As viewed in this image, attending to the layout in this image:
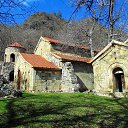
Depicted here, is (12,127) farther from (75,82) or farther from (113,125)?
(75,82)

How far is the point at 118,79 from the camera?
18.1 meters

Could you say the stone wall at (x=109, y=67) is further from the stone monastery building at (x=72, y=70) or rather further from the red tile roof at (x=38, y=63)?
the red tile roof at (x=38, y=63)

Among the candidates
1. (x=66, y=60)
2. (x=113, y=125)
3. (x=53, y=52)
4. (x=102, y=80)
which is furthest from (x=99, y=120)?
(x=53, y=52)

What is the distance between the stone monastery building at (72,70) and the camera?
17.5 meters

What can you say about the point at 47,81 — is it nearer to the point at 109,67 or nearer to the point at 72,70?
the point at 72,70

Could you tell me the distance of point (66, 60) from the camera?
23.7 meters

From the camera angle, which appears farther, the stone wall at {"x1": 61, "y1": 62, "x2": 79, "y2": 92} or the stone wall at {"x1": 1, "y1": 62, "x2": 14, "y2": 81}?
the stone wall at {"x1": 1, "y1": 62, "x2": 14, "y2": 81}

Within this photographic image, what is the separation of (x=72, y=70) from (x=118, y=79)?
232 inches

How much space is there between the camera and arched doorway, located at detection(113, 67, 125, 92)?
17345 mm

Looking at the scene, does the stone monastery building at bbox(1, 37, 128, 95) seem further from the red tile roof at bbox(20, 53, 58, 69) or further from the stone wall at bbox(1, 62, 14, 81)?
the stone wall at bbox(1, 62, 14, 81)

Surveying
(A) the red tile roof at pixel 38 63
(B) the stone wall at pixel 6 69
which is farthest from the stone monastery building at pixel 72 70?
(B) the stone wall at pixel 6 69

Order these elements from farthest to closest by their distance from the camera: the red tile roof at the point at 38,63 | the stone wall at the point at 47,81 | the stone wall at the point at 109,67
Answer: the red tile roof at the point at 38,63, the stone wall at the point at 47,81, the stone wall at the point at 109,67

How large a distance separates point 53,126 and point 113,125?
228cm

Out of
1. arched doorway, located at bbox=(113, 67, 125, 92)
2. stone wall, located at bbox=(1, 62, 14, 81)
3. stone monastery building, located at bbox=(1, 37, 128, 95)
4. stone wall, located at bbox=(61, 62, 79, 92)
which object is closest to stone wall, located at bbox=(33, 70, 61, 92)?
stone monastery building, located at bbox=(1, 37, 128, 95)
